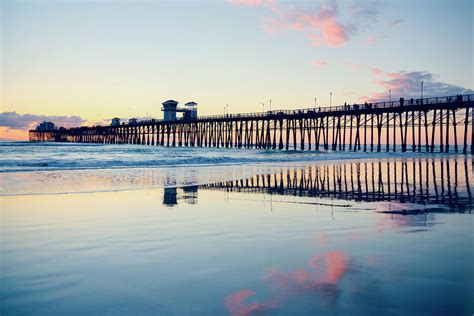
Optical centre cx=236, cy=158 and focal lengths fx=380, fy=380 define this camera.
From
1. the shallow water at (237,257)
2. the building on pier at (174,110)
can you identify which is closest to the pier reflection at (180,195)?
the shallow water at (237,257)

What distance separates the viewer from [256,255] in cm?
436

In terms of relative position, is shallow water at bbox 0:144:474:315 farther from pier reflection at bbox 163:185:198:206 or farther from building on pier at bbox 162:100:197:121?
building on pier at bbox 162:100:197:121

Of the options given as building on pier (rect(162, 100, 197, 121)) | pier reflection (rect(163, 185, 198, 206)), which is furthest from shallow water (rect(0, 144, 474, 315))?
building on pier (rect(162, 100, 197, 121))

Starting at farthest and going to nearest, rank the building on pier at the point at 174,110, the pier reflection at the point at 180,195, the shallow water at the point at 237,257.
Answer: the building on pier at the point at 174,110 → the pier reflection at the point at 180,195 → the shallow water at the point at 237,257

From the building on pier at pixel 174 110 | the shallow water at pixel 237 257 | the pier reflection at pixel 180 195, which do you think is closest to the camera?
the shallow water at pixel 237 257

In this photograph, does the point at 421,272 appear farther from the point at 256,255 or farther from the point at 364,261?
the point at 256,255

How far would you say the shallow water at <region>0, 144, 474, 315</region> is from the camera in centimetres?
302

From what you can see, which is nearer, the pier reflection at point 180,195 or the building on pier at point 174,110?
the pier reflection at point 180,195

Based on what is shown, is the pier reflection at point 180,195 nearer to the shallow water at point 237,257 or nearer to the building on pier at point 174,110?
the shallow water at point 237,257

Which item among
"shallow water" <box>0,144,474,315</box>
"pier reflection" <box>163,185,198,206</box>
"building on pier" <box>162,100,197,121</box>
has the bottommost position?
"pier reflection" <box>163,185,198,206</box>

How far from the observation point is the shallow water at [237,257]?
302cm

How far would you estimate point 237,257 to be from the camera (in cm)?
429

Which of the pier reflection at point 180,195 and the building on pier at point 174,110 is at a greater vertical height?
the building on pier at point 174,110

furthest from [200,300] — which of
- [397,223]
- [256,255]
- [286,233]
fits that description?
[397,223]
